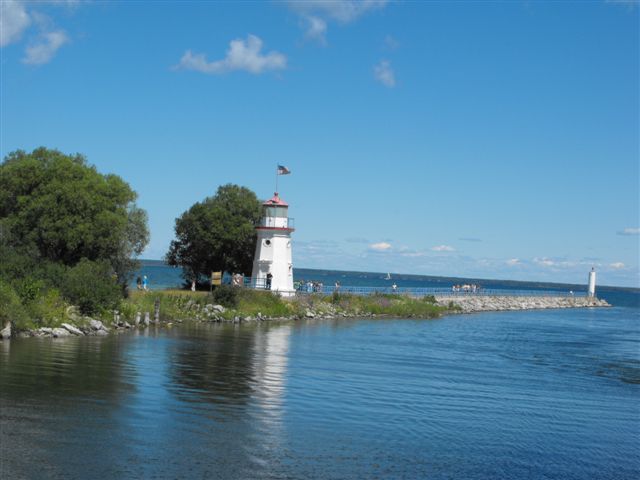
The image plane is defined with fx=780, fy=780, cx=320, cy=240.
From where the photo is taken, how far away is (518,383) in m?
29.8

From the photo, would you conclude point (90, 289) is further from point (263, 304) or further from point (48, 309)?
point (263, 304)

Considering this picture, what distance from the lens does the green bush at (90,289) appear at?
39.4 m

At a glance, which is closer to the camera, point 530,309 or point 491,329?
point 491,329

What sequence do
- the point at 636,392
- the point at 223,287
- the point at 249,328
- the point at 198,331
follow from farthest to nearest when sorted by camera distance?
1. the point at 223,287
2. the point at 249,328
3. the point at 198,331
4. the point at 636,392

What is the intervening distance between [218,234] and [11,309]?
27.2 m

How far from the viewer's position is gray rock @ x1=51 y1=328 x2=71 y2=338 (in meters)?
34.9

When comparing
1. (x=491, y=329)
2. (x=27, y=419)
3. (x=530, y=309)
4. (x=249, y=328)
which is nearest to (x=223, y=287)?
(x=249, y=328)

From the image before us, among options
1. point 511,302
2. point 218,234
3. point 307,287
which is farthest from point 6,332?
point 511,302

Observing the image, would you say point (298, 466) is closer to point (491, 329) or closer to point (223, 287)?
point (223, 287)

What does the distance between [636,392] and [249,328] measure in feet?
77.7

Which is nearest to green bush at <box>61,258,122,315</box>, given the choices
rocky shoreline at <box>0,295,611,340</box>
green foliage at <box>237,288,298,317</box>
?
rocky shoreline at <box>0,295,611,340</box>

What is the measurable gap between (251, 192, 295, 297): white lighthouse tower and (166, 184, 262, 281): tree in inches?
116

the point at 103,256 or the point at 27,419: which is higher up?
the point at 103,256

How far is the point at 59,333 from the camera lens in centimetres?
3531
